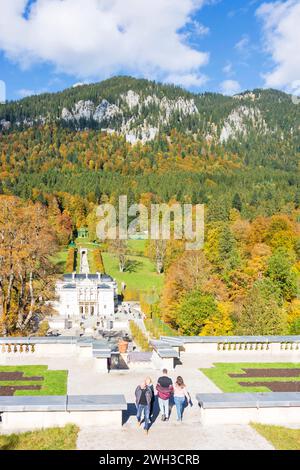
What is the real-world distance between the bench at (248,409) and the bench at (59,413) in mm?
2006

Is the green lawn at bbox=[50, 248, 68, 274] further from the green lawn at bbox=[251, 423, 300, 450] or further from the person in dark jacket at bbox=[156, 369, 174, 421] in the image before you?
the green lawn at bbox=[251, 423, 300, 450]

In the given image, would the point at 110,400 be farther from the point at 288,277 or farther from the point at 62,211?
the point at 62,211

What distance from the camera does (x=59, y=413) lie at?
10.9m

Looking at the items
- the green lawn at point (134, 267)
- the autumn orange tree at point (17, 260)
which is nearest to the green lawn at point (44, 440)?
the autumn orange tree at point (17, 260)

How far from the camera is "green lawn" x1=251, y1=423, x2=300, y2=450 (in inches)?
392

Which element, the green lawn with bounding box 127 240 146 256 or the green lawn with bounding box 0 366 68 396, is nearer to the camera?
Result: the green lawn with bounding box 0 366 68 396

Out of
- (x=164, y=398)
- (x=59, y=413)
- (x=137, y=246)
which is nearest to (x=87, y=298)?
(x=137, y=246)

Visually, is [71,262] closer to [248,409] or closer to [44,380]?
[44,380]

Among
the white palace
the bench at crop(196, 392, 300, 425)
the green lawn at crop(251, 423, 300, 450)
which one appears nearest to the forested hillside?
the white palace

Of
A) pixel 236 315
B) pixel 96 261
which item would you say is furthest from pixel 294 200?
pixel 236 315

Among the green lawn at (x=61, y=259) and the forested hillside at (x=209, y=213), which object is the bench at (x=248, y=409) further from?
the green lawn at (x=61, y=259)

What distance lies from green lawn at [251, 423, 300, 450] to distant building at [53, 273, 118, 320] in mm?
67027

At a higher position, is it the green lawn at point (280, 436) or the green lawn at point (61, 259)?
the green lawn at point (61, 259)

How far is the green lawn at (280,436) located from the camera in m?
9.96
